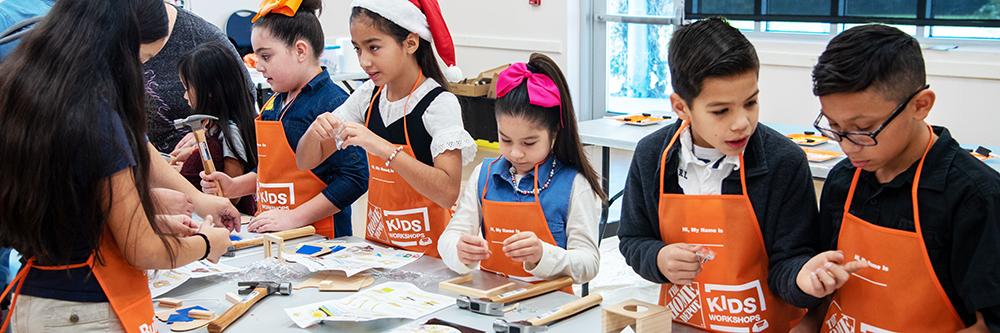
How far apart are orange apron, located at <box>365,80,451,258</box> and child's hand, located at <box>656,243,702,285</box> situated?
0.80 metres

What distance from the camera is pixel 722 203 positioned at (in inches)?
57.0

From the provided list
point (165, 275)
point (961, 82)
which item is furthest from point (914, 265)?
point (961, 82)

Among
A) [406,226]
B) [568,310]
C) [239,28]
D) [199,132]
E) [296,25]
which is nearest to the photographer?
[568,310]

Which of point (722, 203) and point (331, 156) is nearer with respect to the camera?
point (722, 203)

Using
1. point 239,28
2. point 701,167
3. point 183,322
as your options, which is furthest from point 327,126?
point 239,28

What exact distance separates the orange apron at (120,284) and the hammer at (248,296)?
0.13m

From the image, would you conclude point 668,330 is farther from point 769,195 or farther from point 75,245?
point 75,245

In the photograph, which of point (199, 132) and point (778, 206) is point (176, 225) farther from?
point (778, 206)

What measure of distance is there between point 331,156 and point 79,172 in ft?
3.42

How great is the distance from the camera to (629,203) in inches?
62.6

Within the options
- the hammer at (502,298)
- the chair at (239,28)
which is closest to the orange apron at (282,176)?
the hammer at (502,298)

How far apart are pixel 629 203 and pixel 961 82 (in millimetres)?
3821

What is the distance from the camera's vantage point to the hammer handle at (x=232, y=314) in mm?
1434

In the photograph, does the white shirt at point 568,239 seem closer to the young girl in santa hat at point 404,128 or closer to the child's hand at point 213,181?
the young girl in santa hat at point 404,128
